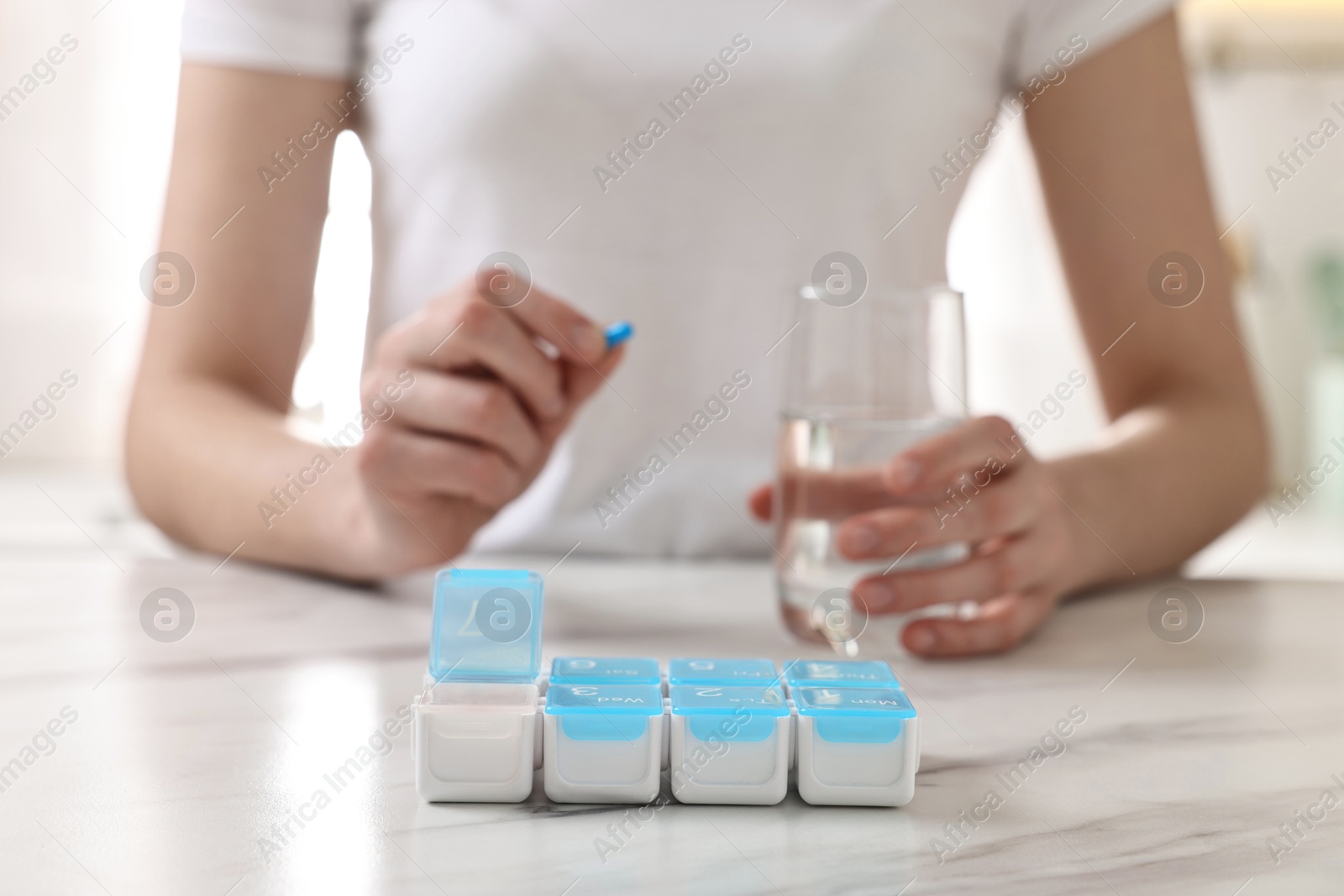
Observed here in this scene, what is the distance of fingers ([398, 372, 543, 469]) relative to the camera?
653 millimetres

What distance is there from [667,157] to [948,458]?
0.47 meters

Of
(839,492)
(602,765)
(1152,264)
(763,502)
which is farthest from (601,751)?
(1152,264)

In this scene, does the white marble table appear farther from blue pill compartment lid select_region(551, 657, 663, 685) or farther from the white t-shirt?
the white t-shirt

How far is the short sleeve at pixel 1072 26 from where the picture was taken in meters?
0.92

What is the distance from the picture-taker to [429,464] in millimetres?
680

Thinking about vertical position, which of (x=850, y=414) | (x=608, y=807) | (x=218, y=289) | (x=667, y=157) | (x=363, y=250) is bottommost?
(x=608, y=807)

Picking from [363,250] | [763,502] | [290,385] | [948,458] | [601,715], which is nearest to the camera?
[601,715]

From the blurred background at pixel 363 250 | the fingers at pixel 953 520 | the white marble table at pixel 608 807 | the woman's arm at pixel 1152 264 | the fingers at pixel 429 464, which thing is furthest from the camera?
the blurred background at pixel 363 250

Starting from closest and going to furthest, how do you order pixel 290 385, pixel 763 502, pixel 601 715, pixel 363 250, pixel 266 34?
pixel 601 715 < pixel 763 502 < pixel 266 34 < pixel 290 385 < pixel 363 250

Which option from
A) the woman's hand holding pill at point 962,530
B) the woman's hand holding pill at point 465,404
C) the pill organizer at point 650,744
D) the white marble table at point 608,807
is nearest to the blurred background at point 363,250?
the woman's hand holding pill at point 465,404

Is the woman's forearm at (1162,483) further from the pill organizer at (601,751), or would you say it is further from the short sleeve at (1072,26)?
the pill organizer at (601,751)

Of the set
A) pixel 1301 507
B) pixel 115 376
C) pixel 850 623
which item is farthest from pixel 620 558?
pixel 1301 507

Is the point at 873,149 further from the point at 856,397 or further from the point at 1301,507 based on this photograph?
the point at 1301,507

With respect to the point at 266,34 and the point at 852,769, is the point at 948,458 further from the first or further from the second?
the point at 266,34
